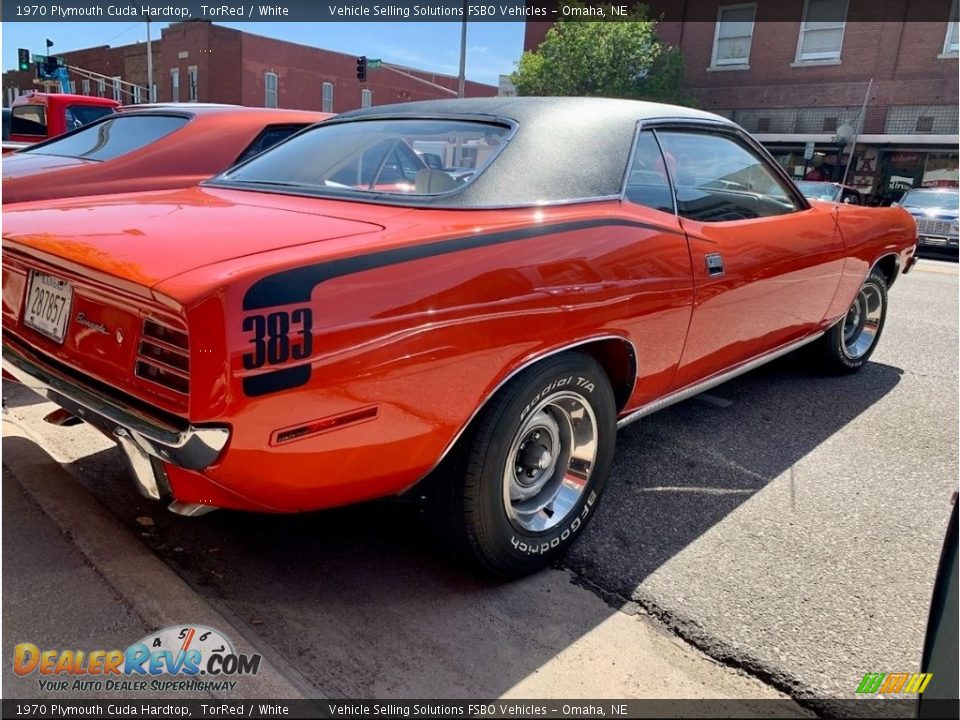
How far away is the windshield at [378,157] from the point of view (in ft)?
9.07

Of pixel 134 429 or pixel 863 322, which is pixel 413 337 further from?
pixel 863 322

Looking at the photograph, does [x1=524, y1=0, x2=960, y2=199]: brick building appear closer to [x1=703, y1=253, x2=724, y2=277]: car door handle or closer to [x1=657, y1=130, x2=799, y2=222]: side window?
[x1=657, y1=130, x2=799, y2=222]: side window

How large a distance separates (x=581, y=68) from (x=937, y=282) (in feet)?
57.7

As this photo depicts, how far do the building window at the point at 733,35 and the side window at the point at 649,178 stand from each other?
25869 mm

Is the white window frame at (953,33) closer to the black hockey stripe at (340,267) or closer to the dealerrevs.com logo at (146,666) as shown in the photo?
the black hockey stripe at (340,267)

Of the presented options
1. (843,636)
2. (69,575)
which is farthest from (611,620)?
(69,575)

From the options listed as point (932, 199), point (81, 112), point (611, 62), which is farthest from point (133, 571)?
point (611, 62)

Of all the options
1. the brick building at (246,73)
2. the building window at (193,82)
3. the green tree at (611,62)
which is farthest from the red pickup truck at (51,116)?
the building window at (193,82)

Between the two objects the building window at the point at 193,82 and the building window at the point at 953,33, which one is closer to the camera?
the building window at the point at 953,33

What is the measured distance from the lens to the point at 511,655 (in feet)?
7.07

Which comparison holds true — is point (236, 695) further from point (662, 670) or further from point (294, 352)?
point (662, 670)

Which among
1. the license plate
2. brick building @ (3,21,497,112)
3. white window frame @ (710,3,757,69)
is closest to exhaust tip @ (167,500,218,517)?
the license plate

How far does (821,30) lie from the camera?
24.2 metres

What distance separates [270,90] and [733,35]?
2621 cm
